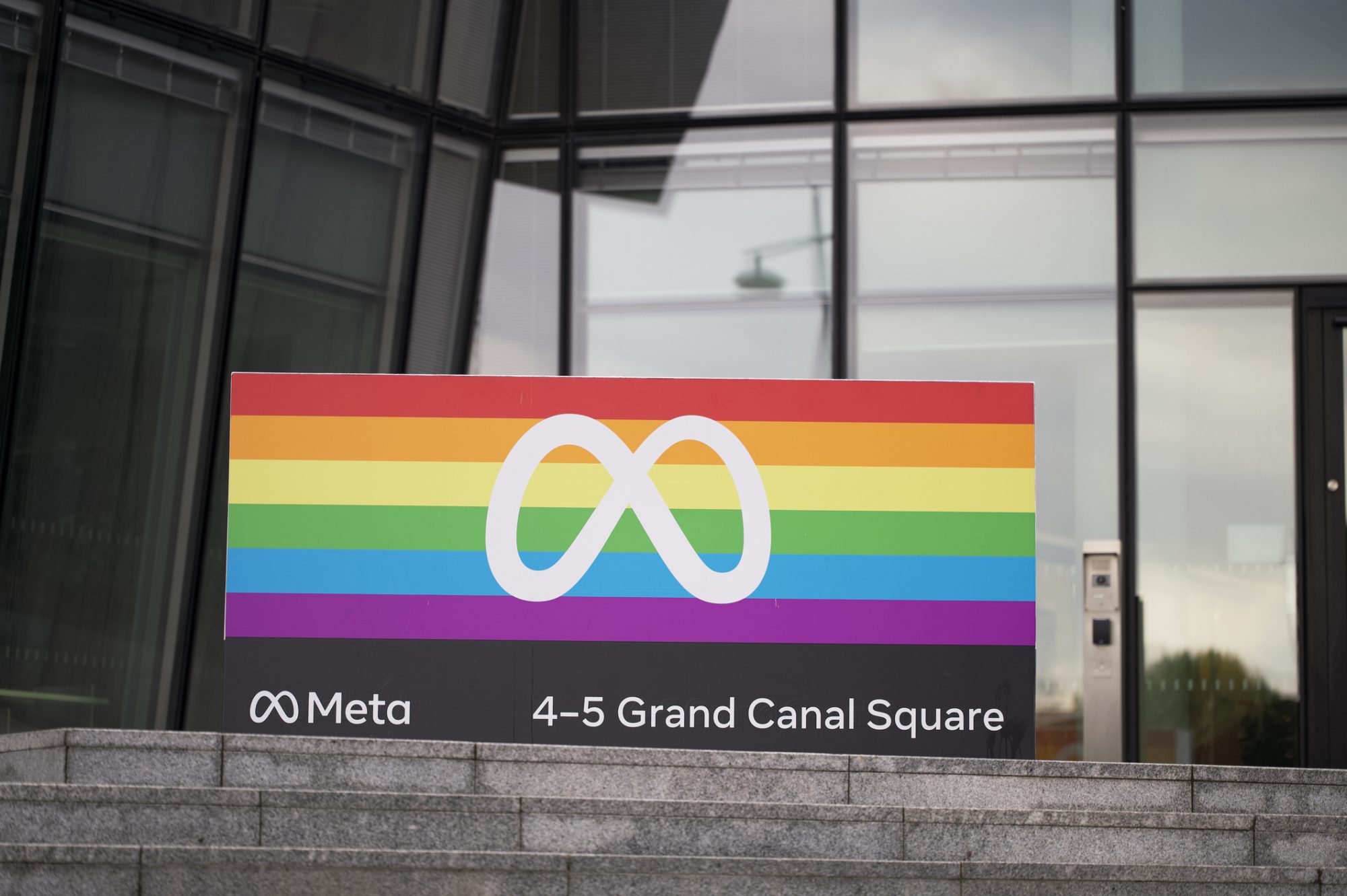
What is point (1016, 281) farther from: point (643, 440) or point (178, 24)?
point (178, 24)

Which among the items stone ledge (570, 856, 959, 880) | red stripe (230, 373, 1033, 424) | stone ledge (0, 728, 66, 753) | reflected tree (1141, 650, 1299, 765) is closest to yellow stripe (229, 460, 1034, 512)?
red stripe (230, 373, 1033, 424)

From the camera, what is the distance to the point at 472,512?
7.48 metres

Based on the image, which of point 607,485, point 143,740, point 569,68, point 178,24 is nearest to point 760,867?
point 607,485

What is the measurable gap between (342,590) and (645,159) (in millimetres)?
5478

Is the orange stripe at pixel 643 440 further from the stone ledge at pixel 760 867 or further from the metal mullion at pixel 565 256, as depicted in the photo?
the metal mullion at pixel 565 256

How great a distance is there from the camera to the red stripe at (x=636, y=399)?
7.49m

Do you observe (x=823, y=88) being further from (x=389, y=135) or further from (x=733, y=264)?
(x=389, y=135)

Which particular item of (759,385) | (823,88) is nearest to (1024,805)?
(759,385)

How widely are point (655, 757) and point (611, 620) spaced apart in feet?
2.41

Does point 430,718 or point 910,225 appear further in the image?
point 910,225

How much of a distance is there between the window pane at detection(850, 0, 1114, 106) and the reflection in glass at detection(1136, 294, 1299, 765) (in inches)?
73.9

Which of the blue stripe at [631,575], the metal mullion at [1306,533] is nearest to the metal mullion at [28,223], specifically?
the blue stripe at [631,575]

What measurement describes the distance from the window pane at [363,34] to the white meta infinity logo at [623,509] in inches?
180

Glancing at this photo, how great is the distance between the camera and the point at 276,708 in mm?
7281
